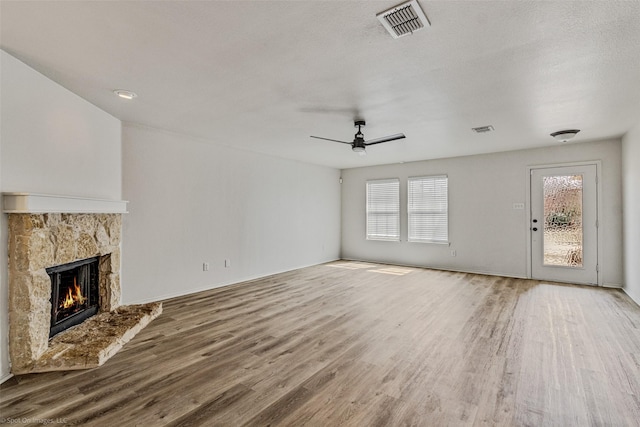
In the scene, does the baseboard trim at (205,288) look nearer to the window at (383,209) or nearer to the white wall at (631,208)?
the window at (383,209)

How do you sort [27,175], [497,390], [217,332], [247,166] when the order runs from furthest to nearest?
1. [247,166]
2. [217,332]
3. [27,175]
4. [497,390]

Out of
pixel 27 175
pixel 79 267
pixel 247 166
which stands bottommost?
pixel 79 267

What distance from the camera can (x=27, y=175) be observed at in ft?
8.59

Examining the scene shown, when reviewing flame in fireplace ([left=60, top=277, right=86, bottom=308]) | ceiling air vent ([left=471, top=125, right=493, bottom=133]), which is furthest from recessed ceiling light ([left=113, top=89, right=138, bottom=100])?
ceiling air vent ([left=471, top=125, right=493, bottom=133])

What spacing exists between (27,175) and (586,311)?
6.39m

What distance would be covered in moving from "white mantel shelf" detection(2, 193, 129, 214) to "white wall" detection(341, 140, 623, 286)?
604 cm

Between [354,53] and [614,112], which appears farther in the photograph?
[614,112]

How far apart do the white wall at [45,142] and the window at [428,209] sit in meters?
6.06

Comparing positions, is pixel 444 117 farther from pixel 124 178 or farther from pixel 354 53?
pixel 124 178

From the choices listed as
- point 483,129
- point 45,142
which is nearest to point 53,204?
point 45,142

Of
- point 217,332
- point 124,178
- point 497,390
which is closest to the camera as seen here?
point 497,390

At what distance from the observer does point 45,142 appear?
280 centimetres

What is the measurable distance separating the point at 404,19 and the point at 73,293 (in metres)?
4.07

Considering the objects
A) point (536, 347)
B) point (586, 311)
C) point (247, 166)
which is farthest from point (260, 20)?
point (586, 311)
